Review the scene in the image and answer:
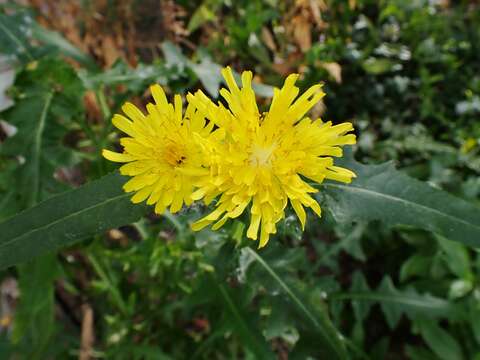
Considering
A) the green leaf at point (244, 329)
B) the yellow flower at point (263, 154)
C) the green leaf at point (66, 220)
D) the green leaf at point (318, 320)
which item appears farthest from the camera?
the green leaf at point (244, 329)

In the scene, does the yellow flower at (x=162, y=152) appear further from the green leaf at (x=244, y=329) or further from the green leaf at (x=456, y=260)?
the green leaf at (x=456, y=260)

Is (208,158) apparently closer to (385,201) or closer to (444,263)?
(385,201)

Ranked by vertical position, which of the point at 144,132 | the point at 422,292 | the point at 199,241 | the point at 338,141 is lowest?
the point at 422,292

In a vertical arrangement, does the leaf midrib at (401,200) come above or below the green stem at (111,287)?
above

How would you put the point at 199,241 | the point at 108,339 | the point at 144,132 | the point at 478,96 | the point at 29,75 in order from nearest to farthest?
the point at 144,132
the point at 199,241
the point at 29,75
the point at 108,339
the point at 478,96

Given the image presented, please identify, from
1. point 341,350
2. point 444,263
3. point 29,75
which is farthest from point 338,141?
point 444,263

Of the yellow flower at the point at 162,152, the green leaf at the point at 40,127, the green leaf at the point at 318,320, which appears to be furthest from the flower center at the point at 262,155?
the green leaf at the point at 40,127

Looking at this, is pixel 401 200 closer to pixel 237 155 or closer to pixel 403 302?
pixel 237 155

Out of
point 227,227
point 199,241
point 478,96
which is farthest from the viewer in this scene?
point 478,96
